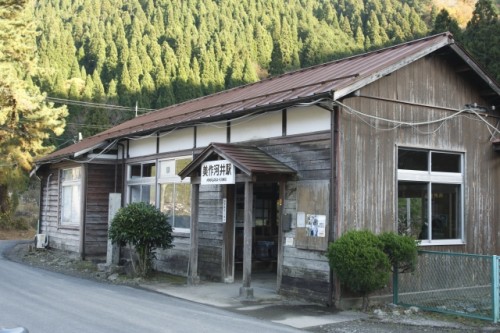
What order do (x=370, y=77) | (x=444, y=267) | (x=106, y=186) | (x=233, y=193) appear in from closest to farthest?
(x=370, y=77), (x=444, y=267), (x=233, y=193), (x=106, y=186)

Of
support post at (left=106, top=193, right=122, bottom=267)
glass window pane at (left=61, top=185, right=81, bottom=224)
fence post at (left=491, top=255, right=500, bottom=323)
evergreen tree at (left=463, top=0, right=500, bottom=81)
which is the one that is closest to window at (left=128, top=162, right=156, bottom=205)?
support post at (left=106, top=193, right=122, bottom=267)

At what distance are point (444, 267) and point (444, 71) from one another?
14.4 feet

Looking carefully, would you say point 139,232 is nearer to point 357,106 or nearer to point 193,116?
point 193,116

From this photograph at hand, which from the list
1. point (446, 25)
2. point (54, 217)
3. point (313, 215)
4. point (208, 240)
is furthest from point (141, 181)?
point (446, 25)

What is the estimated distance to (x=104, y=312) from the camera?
943 cm

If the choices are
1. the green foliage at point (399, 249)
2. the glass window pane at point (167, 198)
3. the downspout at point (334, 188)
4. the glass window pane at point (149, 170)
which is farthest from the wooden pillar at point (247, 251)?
the glass window pane at point (149, 170)

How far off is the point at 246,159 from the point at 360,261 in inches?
132

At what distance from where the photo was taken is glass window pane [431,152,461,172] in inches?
478

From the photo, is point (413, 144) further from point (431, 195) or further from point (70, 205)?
point (70, 205)

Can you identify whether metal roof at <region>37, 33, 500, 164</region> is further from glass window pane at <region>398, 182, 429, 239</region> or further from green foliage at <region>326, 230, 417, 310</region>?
green foliage at <region>326, 230, 417, 310</region>

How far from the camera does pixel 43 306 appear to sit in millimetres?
9906

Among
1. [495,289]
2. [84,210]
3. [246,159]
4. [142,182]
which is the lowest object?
[495,289]

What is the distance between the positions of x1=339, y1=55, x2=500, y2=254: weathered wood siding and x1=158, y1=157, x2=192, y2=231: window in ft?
18.0

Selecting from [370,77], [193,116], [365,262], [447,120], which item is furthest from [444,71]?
[193,116]
